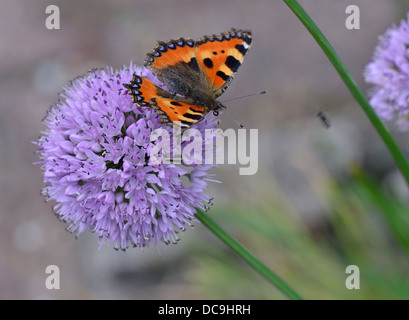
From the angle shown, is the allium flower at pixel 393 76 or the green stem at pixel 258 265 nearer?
the green stem at pixel 258 265

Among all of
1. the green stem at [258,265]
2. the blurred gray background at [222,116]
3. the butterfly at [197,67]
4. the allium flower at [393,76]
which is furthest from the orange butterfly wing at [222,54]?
the blurred gray background at [222,116]

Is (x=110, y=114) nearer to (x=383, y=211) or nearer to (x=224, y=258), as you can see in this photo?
(x=383, y=211)

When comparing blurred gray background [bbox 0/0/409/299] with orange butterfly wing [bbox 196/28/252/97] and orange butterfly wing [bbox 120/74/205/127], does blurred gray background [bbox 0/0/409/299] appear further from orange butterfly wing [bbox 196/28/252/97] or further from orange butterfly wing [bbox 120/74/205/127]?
orange butterfly wing [bbox 120/74/205/127]

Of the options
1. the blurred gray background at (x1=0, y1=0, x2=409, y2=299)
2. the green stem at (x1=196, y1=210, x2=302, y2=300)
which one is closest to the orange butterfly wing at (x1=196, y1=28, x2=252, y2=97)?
the green stem at (x1=196, y1=210, x2=302, y2=300)

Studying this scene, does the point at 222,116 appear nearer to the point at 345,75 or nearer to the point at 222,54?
the point at 222,54

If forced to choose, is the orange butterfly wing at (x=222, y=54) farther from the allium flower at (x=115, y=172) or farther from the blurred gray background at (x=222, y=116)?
the blurred gray background at (x=222, y=116)

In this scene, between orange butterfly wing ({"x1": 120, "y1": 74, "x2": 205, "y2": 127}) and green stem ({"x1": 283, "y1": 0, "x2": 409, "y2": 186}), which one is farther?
orange butterfly wing ({"x1": 120, "y1": 74, "x2": 205, "y2": 127})

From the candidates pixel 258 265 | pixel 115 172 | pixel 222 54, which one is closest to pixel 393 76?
pixel 222 54
